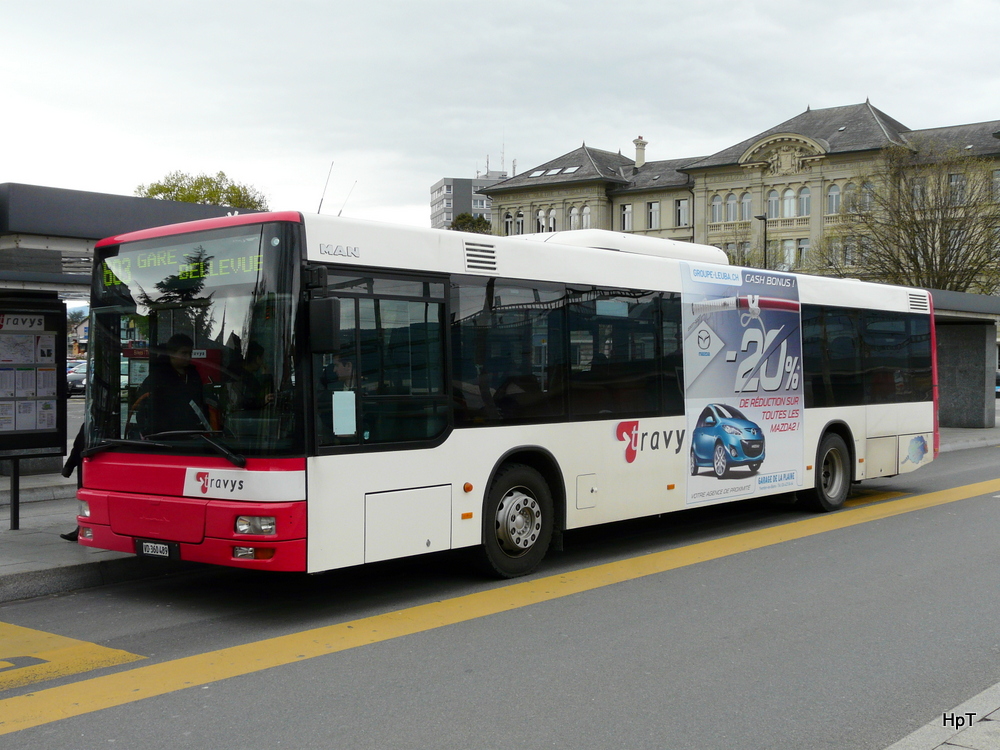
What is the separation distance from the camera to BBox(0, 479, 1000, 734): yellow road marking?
213 inches

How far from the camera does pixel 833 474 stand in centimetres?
1302

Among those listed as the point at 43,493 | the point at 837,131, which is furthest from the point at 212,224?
the point at 837,131

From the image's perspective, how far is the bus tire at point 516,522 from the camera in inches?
328

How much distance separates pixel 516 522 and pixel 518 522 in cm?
3

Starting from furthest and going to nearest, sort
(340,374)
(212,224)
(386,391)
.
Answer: (386,391) < (212,224) < (340,374)

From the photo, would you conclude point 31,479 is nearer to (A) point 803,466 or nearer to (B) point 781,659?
(A) point 803,466

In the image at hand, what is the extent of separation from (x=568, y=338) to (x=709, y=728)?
15.2ft

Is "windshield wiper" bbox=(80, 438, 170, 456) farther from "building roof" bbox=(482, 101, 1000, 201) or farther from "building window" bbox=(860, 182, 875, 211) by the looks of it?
"building roof" bbox=(482, 101, 1000, 201)

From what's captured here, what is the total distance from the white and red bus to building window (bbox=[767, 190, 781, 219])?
2874 inches

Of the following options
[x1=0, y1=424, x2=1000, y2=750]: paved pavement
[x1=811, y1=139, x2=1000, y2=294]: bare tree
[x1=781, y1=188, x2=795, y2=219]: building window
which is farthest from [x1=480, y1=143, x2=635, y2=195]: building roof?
[x1=0, y1=424, x2=1000, y2=750]: paved pavement

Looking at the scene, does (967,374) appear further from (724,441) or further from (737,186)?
(737,186)

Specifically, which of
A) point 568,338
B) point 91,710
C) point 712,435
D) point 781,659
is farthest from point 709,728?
point 712,435

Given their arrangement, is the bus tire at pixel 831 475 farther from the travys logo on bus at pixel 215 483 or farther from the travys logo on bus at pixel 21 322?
the travys logo on bus at pixel 21 322

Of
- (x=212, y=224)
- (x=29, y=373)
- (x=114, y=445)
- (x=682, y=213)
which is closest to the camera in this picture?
(x=212, y=224)
